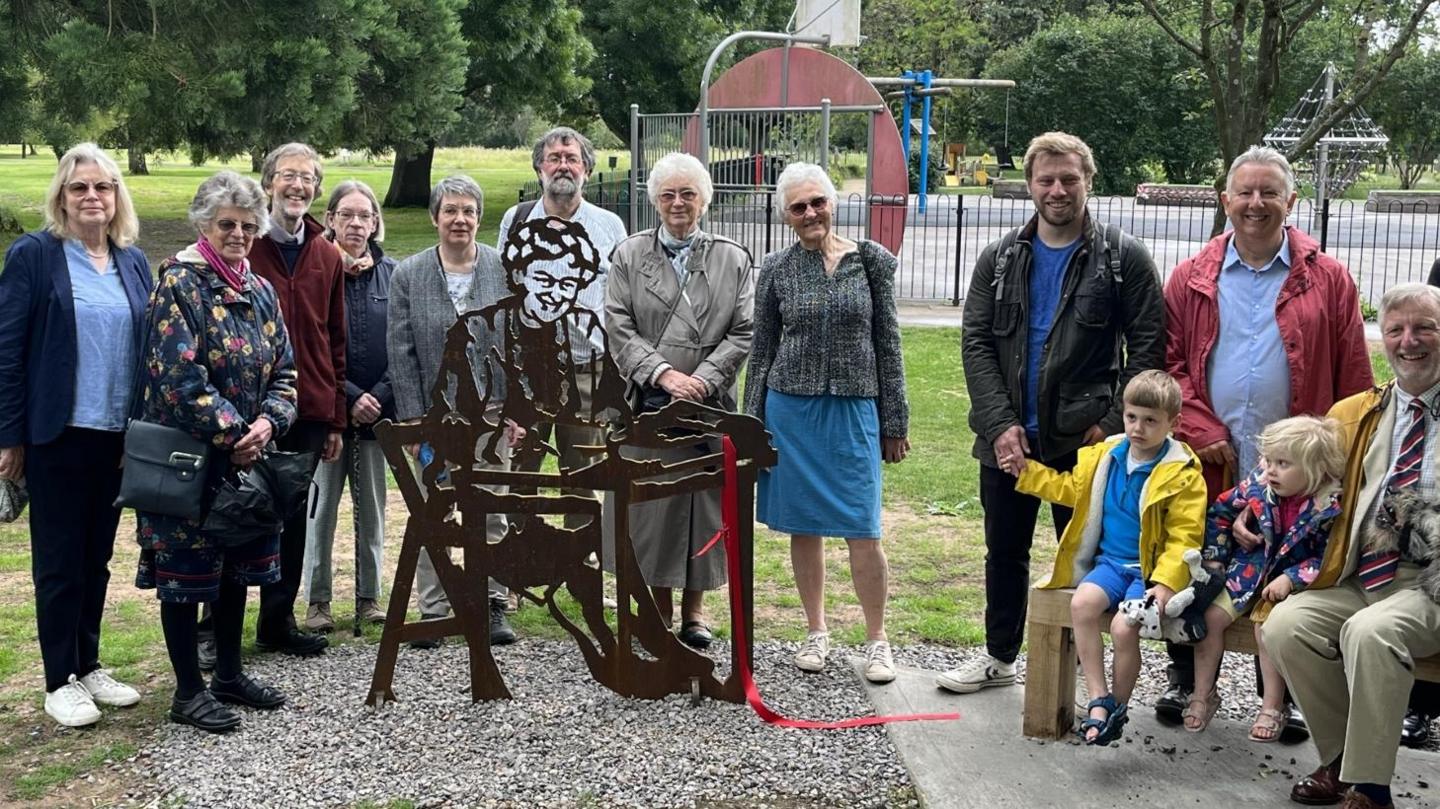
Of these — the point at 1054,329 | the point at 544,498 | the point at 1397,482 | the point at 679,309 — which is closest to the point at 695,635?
the point at 544,498

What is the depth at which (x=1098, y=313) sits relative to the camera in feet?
14.8

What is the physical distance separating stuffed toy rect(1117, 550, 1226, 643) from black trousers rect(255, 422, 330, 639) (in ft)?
9.41

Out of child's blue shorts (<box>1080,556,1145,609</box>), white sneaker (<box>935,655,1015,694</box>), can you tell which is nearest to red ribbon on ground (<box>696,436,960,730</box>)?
white sneaker (<box>935,655,1015,694</box>)

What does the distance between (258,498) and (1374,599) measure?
3.30 metres

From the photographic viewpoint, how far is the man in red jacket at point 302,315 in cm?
507

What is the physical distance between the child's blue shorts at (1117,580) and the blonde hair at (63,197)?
313 cm

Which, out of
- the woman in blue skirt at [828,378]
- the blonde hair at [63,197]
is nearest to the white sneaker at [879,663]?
the woman in blue skirt at [828,378]

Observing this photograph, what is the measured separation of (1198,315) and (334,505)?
325 centimetres

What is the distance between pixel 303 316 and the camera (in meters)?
5.07

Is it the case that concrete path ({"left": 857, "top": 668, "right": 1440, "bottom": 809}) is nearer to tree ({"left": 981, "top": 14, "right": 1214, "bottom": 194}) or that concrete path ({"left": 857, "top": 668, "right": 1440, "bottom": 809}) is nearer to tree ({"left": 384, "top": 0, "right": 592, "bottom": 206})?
tree ({"left": 384, "top": 0, "right": 592, "bottom": 206})

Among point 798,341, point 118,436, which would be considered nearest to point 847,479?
point 798,341

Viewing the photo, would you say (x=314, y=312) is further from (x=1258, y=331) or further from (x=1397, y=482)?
(x=1397, y=482)

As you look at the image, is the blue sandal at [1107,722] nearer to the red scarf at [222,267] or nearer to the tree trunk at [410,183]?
the red scarf at [222,267]

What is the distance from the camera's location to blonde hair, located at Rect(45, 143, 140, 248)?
4.49 meters
